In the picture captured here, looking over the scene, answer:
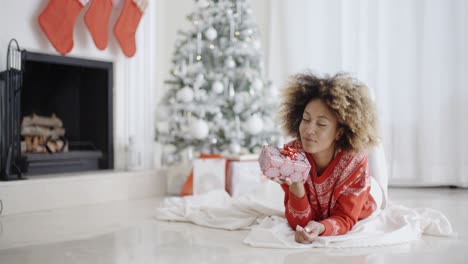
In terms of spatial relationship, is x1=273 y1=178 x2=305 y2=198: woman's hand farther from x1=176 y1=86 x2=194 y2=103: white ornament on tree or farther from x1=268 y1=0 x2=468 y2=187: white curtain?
x1=268 y1=0 x2=468 y2=187: white curtain

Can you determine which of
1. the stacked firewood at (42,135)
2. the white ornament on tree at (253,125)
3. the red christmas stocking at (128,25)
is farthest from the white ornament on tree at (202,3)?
the stacked firewood at (42,135)

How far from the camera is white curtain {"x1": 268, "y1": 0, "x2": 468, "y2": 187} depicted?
13.5 ft

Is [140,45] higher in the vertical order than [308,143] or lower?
higher

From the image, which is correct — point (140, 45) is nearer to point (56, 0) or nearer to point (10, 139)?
point (56, 0)

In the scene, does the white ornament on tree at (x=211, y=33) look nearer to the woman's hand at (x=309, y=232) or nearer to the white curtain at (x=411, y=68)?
the white curtain at (x=411, y=68)

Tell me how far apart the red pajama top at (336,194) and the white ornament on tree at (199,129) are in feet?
5.30

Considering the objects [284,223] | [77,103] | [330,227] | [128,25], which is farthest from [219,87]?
[330,227]

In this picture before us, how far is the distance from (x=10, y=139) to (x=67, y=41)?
772mm

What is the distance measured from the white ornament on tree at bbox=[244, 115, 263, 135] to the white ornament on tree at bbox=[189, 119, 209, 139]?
13.1 inches

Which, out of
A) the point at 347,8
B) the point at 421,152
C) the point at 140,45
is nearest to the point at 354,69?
the point at 347,8

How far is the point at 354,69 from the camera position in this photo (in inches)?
181

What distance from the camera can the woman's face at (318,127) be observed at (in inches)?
86.8

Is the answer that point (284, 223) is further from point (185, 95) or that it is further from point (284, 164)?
point (185, 95)

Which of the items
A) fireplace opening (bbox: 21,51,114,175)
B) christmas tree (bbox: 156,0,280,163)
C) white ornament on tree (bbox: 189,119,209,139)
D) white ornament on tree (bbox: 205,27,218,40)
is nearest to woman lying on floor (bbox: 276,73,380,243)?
white ornament on tree (bbox: 189,119,209,139)
